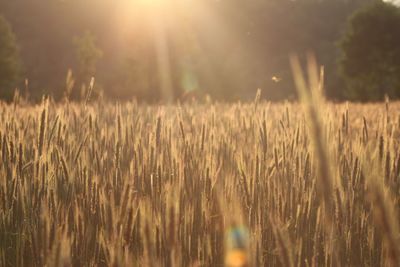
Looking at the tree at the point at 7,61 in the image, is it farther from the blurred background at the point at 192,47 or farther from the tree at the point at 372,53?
the tree at the point at 372,53

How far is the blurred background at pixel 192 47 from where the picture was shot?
32.4 m

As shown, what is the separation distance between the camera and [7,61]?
94.0 ft

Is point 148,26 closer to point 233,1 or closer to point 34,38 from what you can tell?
point 34,38

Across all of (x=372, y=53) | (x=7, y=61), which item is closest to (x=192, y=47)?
(x=372, y=53)

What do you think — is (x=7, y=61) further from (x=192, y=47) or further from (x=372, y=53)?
(x=372, y=53)

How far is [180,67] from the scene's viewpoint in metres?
34.3

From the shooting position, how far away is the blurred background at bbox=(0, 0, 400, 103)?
106 ft

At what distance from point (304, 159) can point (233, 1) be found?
241 feet

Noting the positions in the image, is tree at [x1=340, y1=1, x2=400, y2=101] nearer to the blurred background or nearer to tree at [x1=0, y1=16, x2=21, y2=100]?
the blurred background

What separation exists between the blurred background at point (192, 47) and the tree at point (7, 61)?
0.06 m

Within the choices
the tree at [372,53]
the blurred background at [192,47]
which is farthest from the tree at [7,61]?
the tree at [372,53]

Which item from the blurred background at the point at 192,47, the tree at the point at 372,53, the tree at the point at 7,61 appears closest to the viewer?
the tree at the point at 7,61

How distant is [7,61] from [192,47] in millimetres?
12649

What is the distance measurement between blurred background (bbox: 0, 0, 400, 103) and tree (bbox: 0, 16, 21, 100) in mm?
58
